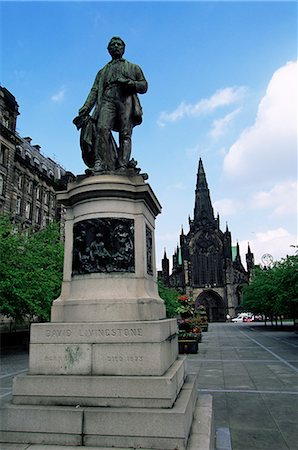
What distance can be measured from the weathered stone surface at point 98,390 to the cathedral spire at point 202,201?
87092mm

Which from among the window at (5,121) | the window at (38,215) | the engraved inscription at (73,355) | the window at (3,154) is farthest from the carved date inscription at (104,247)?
the window at (38,215)

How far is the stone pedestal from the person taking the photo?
373 cm

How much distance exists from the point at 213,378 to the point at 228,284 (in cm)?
7397

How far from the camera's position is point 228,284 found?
81.9m

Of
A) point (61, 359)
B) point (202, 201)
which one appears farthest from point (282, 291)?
point (202, 201)

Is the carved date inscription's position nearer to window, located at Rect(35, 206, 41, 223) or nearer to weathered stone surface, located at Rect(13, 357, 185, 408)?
weathered stone surface, located at Rect(13, 357, 185, 408)

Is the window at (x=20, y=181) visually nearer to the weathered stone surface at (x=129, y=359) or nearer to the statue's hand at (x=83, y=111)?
the statue's hand at (x=83, y=111)

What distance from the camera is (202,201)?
99062 mm

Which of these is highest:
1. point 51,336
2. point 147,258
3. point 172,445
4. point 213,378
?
point 147,258

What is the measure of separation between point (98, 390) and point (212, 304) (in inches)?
3249

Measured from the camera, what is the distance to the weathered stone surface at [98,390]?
3932 millimetres

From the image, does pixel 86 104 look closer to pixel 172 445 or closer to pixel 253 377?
pixel 172 445

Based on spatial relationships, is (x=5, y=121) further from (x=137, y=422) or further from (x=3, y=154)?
(x=137, y=422)

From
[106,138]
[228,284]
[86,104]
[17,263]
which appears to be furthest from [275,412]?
[228,284]
